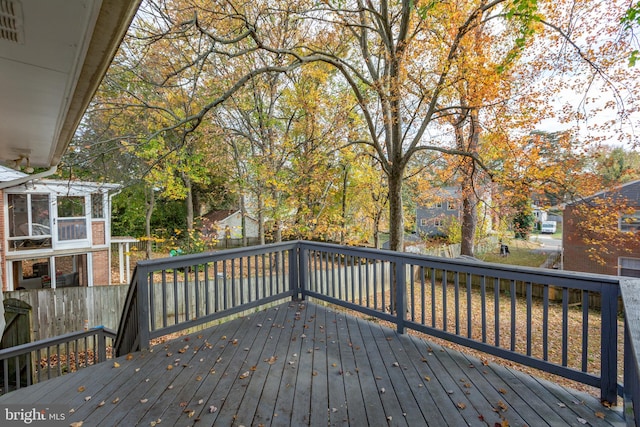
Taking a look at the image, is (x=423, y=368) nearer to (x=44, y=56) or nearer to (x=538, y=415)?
(x=538, y=415)

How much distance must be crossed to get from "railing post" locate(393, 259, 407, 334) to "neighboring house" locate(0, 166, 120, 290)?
799 cm

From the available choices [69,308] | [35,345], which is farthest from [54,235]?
[35,345]

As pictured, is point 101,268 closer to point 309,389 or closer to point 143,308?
point 143,308

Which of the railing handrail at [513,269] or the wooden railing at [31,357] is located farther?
the wooden railing at [31,357]

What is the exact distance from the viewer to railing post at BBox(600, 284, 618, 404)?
2090 millimetres

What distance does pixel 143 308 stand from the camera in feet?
9.91

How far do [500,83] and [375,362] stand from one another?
608 cm

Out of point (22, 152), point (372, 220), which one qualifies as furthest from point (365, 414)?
point (372, 220)

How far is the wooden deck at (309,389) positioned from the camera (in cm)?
205

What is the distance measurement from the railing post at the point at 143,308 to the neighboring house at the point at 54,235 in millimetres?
6250

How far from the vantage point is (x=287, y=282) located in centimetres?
480

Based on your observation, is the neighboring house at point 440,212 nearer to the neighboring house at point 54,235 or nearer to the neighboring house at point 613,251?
the neighboring house at point 613,251

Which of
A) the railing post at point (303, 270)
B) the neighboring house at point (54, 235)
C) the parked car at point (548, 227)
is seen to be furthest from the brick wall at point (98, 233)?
the parked car at point (548, 227)

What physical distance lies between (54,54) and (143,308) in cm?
262
